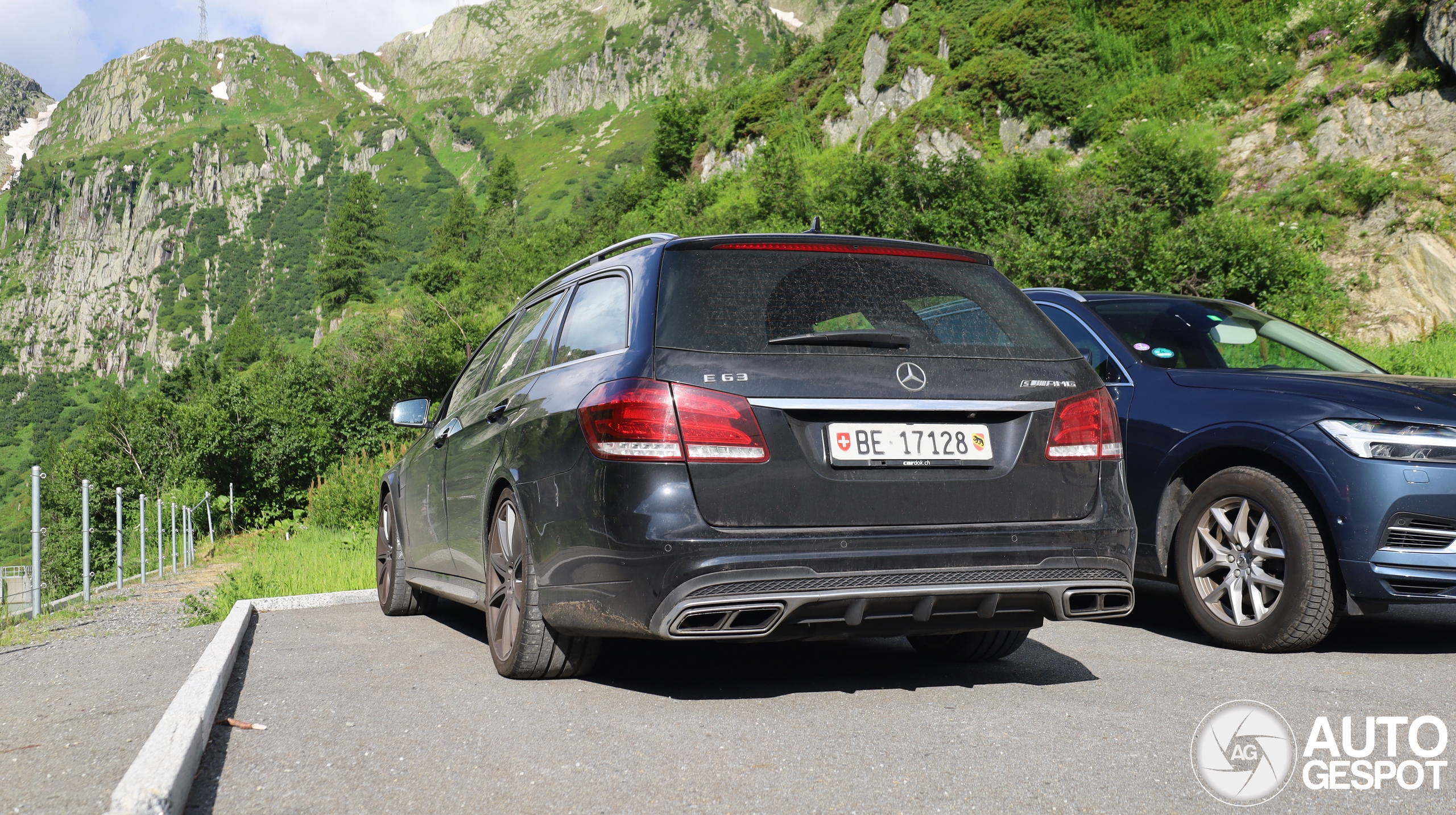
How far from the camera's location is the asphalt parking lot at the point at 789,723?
9.28ft

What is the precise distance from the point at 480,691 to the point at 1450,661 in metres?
4.00

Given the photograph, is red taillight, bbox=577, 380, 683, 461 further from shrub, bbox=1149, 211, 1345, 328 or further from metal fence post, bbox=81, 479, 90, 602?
shrub, bbox=1149, 211, 1345, 328

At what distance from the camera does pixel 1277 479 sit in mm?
4844

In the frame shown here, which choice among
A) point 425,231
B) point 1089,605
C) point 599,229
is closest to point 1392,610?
point 1089,605

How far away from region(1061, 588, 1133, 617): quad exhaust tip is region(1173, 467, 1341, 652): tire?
1.26m

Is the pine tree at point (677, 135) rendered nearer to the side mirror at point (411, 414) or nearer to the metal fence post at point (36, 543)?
the metal fence post at point (36, 543)

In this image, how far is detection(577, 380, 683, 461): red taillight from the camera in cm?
347

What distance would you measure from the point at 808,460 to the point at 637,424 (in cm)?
56

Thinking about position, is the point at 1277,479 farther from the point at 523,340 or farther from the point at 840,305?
the point at 523,340

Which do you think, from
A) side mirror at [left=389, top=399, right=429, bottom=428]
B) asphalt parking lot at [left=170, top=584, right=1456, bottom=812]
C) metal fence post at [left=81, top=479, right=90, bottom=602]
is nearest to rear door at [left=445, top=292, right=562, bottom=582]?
asphalt parking lot at [left=170, top=584, right=1456, bottom=812]

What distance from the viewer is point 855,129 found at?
47.8m

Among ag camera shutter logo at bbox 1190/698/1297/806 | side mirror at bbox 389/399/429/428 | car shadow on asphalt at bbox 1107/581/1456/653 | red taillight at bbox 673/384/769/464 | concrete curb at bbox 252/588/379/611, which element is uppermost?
side mirror at bbox 389/399/429/428

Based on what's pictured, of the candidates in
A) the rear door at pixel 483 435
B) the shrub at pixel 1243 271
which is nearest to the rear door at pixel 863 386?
the rear door at pixel 483 435

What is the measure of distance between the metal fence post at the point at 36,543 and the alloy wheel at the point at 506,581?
640 cm
